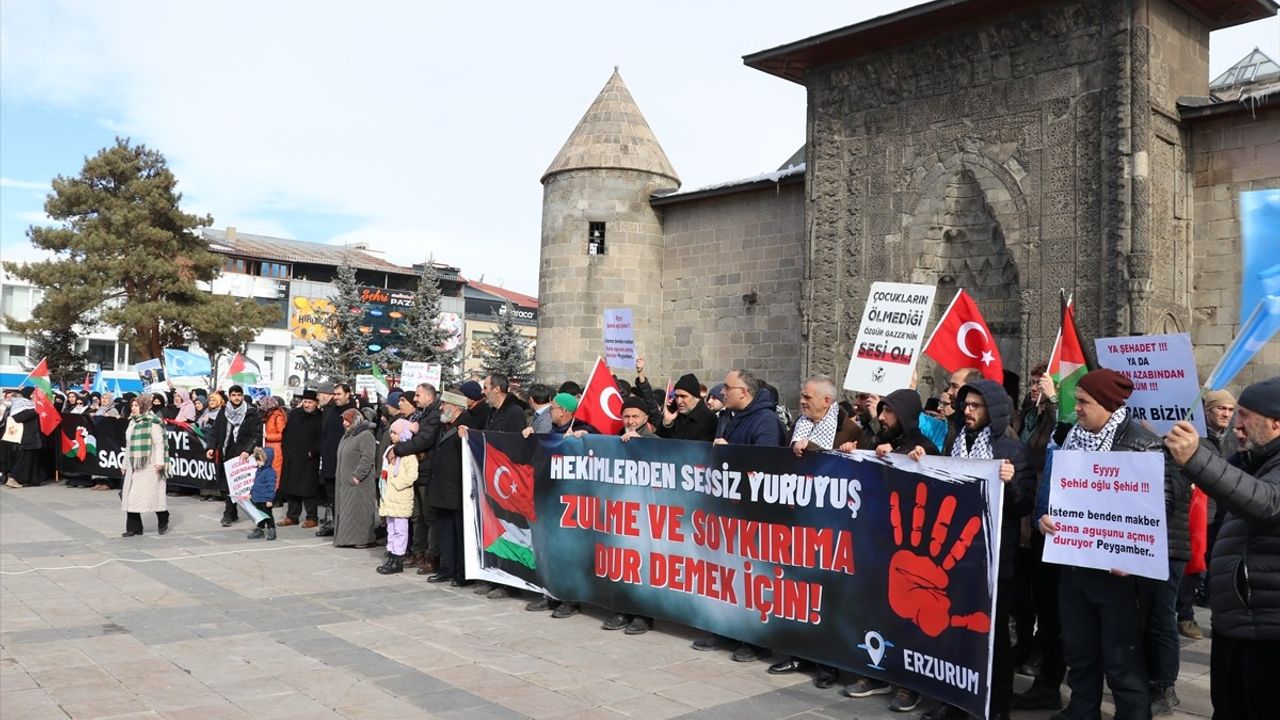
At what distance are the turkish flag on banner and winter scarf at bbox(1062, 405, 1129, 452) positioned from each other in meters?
4.23

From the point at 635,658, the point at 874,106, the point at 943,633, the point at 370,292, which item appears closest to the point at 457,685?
the point at 635,658

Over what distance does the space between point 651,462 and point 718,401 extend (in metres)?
1.90

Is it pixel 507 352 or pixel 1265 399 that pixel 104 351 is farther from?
pixel 1265 399

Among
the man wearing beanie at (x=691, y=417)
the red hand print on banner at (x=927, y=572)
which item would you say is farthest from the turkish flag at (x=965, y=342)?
the red hand print on banner at (x=927, y=572)

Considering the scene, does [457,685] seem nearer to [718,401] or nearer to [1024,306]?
[718,401]

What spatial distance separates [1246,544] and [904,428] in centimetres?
223

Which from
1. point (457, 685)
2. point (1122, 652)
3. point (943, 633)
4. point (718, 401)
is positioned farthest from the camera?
point (718, 401)

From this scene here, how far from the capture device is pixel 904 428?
6.03 metres

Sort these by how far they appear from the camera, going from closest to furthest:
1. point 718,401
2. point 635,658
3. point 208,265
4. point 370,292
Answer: point 635,658 < point 718,401 < point 208,265 < point 370,292

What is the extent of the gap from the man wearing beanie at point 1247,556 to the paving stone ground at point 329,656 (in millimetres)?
1834

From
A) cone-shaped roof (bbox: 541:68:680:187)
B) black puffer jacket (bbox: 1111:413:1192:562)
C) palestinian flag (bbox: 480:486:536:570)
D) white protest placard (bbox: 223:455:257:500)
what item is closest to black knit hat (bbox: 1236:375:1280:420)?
black puffer jacket (bbox: 1111:413:1192:562)

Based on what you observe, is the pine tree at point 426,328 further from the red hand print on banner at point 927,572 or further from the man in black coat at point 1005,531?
the man in black coat at point 1005,531

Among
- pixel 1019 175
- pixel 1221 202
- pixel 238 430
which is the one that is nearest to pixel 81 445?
pixel 238 430

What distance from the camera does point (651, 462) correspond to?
7.31 m
